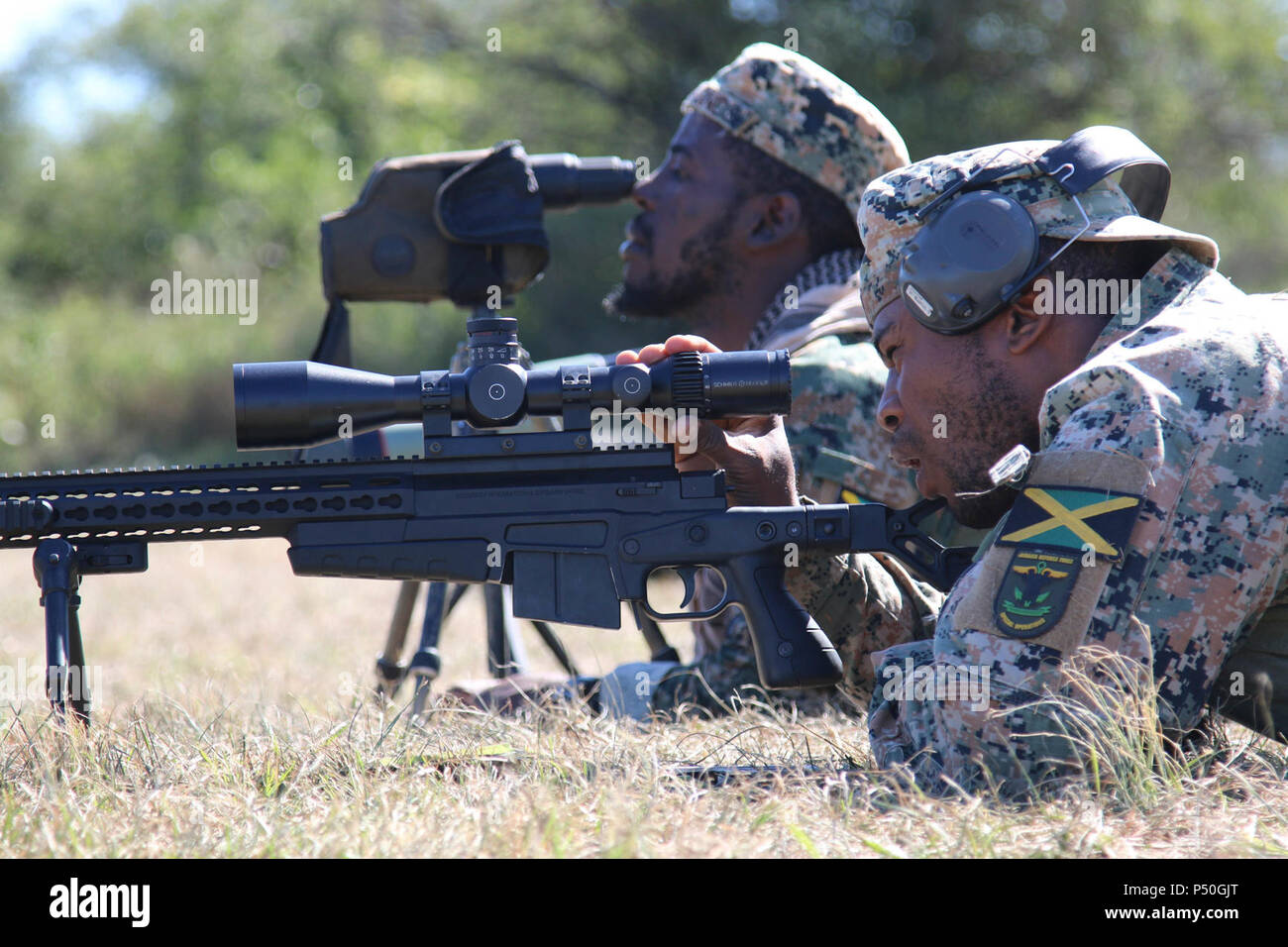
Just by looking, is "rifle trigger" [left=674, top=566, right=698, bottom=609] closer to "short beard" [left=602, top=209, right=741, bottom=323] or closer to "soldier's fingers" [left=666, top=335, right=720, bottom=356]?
"soldier's fingers" [left=666, top=335, right=720, bottom=356]

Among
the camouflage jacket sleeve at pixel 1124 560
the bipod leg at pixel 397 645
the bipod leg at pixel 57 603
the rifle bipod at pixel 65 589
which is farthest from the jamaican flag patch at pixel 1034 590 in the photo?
the bipod leg at pixel 397 645

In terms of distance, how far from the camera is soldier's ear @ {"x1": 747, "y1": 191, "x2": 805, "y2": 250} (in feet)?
16.6

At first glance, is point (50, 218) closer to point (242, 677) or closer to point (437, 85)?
point (437, 85)

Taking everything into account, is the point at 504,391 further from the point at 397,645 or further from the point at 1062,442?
the point at 397,645

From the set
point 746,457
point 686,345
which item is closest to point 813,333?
point 746,457

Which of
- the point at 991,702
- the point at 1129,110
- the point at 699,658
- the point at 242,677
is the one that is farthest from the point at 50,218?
the point at 991,702

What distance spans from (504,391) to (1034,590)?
1240mm

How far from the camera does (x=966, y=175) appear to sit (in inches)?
122

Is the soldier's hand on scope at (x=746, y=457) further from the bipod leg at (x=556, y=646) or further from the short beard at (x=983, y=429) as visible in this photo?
the bipod leg at (x=556, y=646)

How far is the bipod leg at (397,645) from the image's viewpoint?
5176 mm

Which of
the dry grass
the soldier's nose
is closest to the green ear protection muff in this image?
the soldier's nose

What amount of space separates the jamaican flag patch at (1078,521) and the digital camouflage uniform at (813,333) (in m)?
1.35

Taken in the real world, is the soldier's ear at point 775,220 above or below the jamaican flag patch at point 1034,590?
above

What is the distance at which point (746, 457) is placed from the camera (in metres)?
3.52
